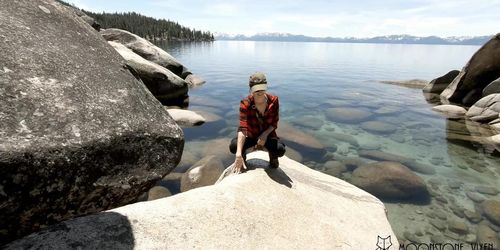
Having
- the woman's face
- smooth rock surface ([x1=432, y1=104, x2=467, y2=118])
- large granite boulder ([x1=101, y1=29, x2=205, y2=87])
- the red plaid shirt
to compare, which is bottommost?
smooth rock surface ([x1=432, y1=104, x2=467, y2=118])

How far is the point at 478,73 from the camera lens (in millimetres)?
20891

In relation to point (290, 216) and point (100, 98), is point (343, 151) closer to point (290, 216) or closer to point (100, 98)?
point (290, 216)

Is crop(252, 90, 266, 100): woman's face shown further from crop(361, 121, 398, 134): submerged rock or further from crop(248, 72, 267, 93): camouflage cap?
crop(361, 121, 398, 134): submerged rock

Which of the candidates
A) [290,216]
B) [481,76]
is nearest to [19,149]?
[290,216]

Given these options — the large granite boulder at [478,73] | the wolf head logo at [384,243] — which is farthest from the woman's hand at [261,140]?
the large granite boulder at [478,73]

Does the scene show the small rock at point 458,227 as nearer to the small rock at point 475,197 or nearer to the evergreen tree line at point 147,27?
the small rock at point 475,197

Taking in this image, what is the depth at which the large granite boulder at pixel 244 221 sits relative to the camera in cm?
333

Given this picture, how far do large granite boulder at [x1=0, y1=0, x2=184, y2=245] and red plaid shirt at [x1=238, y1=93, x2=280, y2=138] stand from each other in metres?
1.94

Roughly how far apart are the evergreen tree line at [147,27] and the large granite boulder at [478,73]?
121 metres

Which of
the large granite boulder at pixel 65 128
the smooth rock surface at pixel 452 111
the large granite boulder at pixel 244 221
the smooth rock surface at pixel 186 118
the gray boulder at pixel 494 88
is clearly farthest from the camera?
the smooth rock surface at pixel 452 111

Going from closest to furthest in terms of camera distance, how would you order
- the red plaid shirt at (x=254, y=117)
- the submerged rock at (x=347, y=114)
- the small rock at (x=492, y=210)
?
the red plaid shirt at (x=254, y=117) < the small rock at (x=492, y=210) < the submerged rock at (x=347, y=114)

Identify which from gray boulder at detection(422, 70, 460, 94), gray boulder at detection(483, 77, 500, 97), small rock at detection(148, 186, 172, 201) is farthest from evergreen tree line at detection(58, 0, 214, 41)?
small rock at detection(148, 186, 172, 201)

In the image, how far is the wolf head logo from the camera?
4.62 metres

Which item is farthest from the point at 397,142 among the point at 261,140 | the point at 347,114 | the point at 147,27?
the point at 147,27
